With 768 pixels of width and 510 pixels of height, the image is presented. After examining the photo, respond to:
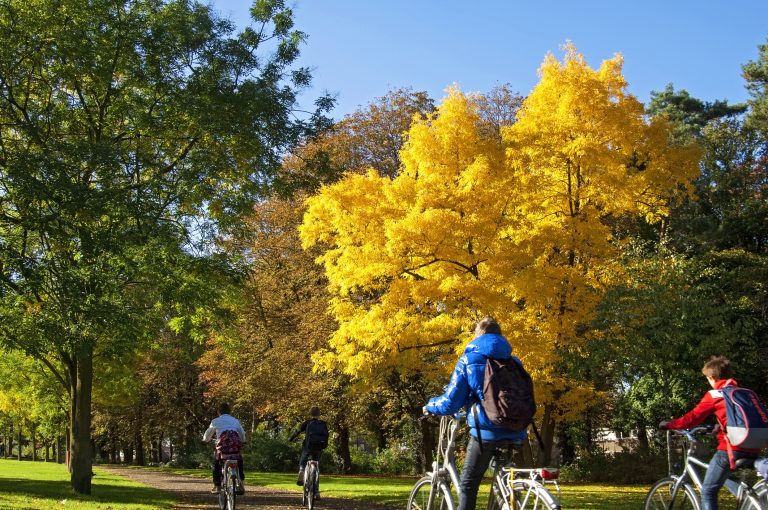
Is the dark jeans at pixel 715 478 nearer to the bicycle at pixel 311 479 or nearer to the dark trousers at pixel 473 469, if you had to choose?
the dark trousers at pixel 473 469

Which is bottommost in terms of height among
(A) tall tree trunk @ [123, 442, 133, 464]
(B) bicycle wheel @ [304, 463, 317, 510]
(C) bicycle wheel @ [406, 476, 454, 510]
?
(A) tall tree trunk @ [123, 442, 133, 464]

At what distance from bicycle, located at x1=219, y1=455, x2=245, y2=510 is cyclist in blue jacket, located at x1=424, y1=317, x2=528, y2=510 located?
620cm

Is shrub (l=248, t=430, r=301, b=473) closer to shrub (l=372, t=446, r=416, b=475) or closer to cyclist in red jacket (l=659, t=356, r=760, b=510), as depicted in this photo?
shrub (l=372, t=446, r=416, b=475)

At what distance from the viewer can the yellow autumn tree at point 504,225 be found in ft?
48.6

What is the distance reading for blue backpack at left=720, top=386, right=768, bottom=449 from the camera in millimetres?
6059

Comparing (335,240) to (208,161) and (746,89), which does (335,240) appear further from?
(746,89)

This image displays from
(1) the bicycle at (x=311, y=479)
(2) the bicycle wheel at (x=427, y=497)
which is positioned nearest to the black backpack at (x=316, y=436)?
(1) the bicycle at (x=311, y=479)

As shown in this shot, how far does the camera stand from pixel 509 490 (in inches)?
203

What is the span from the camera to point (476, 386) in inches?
211

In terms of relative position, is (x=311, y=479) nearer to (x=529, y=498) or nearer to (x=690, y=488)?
(x=690, y=488)

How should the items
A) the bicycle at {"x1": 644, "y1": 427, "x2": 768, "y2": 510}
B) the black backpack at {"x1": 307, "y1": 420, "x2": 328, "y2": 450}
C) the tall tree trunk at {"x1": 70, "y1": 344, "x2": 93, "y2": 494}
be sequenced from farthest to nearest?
the tall tree trunk at {"x1": 70, "y1": 344, "x2": 93, "y2": 494} → the black backpack at {"x1": 307, "y1": 420, "x2": 328, "y2": 450} → the bicycle at {"x1": 644, "y1": 427, "x2": 768, "y2": 510}

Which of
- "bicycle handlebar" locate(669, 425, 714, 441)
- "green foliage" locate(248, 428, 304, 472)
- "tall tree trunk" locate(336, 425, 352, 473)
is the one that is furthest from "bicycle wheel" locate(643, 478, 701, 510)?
"green foliage" locate(248, 428, 304, 472)

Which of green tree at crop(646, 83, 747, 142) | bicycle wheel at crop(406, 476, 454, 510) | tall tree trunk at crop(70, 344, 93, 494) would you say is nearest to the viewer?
bicycle wheel at crop(406, 476, 454, 510)

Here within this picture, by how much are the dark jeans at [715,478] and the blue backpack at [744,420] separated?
136 mm
